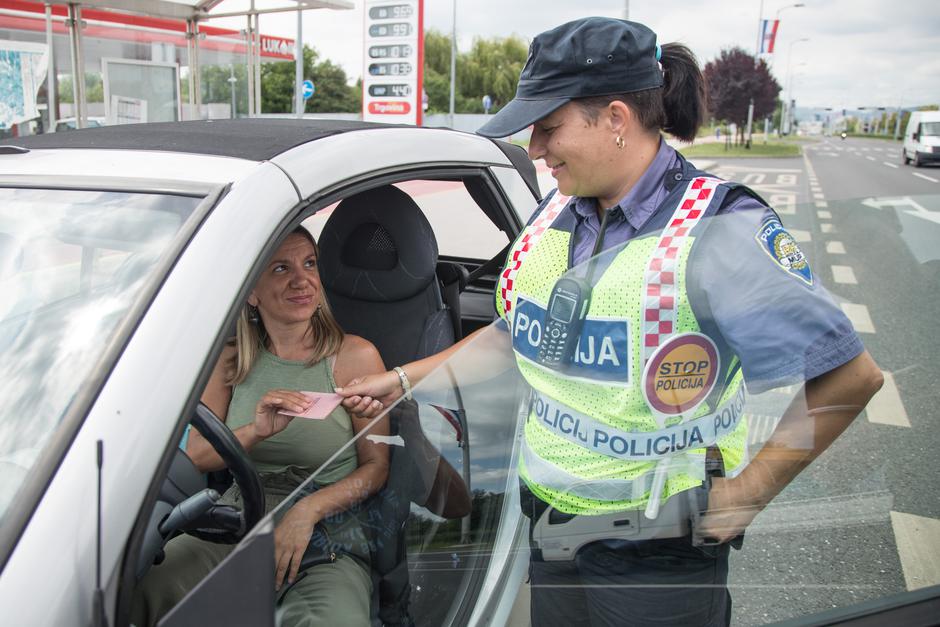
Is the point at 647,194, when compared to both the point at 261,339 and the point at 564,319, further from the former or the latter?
the point at 261,339

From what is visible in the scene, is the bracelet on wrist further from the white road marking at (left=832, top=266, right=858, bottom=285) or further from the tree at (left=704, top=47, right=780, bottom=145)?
the tree at (left=704, top=47, right=780, bottom=145)

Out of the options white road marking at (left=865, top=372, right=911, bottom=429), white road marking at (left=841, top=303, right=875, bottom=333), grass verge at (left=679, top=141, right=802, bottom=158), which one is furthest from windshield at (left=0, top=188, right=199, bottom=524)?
grass verge at (left=679, top=141, right=802, bottom=158)

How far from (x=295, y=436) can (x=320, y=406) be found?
0.64ft

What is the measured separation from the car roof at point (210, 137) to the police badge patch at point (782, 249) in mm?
859

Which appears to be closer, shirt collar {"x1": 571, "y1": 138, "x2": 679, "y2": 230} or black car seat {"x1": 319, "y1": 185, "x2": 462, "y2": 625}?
shirt collar {"x1": 571, "y1": 138, "x2": 679, "y2": 230}

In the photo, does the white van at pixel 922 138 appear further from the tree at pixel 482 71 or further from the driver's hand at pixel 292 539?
the tree at pixel 482 71

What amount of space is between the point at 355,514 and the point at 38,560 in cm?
59

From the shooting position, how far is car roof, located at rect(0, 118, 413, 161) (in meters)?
1.44

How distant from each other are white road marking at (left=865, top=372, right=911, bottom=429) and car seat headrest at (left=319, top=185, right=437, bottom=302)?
1327mm

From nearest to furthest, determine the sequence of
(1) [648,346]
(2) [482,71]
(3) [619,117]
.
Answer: (1) [648,346]
(3) [619,117]
(2) [482,71]

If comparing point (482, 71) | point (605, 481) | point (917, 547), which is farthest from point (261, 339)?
point (482, 71)

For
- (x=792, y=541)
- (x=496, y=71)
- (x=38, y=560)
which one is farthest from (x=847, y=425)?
(x=496, y=71)

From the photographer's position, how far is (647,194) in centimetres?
137

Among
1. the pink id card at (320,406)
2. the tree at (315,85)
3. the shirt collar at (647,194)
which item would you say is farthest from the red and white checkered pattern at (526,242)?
the tree at (315,85)
